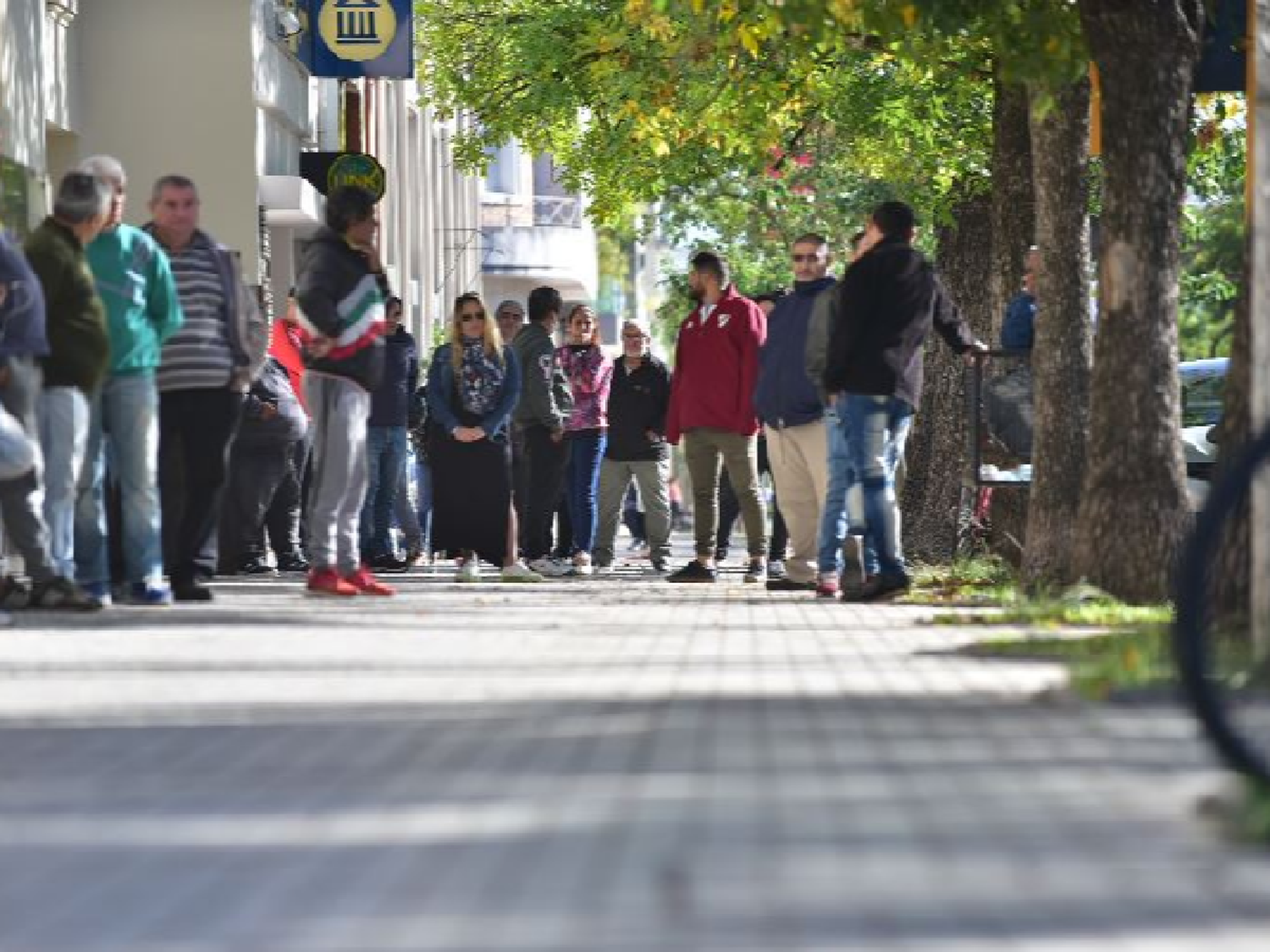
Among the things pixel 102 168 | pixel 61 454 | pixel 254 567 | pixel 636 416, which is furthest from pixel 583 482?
pixel 61 454

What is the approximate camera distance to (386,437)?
21.1m

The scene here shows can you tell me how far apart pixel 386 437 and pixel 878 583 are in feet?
17.5

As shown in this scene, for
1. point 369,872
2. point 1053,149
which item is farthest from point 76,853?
point 1053,149

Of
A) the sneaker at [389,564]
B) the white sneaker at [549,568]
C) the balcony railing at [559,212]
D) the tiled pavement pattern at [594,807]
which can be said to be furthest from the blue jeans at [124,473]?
the balcony railing at [559,212]

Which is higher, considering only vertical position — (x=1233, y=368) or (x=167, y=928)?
(x=1233, y=368)

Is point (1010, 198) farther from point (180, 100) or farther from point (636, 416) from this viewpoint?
point (180, 100)

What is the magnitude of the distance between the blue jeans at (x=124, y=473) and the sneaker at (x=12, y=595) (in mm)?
349

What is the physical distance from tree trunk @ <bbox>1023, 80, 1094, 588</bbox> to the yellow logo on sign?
1271 centimetres

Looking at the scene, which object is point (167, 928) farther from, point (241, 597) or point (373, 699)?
point (241, 597)

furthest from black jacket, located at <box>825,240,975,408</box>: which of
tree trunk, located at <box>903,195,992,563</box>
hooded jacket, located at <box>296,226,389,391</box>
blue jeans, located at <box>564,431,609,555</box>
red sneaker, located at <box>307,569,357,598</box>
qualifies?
tree trunk, located at <box>903,195,992,563</box>

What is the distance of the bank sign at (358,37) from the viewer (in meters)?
28.8

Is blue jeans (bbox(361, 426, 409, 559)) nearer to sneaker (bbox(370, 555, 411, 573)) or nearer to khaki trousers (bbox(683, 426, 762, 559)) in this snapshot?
sneaker (bbox(370, 555, 411, 573))

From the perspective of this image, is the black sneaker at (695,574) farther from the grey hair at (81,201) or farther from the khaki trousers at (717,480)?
the grey hair at (81,201)

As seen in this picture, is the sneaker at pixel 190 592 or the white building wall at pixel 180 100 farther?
the white building wall at pixel 180 100
